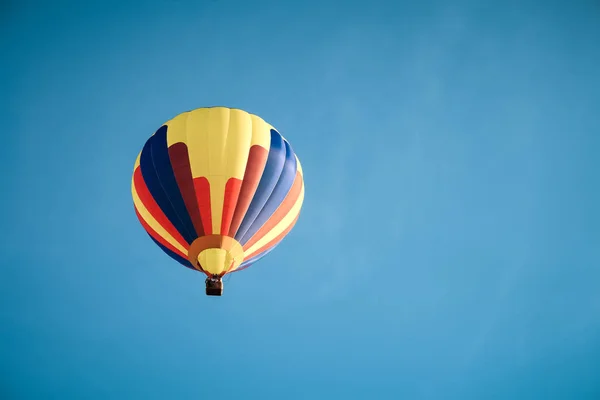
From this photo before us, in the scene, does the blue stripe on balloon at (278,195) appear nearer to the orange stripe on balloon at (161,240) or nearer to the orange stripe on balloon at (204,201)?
the orange stripe on balloon at (204,201)

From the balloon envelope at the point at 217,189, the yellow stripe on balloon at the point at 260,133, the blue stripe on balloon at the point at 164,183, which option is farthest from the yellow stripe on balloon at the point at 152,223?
the yellow stripe on balloon at the point at 260,133

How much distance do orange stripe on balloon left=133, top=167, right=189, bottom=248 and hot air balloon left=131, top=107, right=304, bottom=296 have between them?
0.02 meters

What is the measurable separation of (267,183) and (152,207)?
2.37 meters

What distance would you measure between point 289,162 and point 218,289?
304 centimetres

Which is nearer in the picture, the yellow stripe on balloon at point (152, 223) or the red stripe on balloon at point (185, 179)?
the red stripe on balloon at point (185, 179)

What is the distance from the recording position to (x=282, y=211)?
36.0ft

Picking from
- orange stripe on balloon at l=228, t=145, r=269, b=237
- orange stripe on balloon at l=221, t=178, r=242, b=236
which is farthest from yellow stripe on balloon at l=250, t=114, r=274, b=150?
orange stripe on balloon at l=221, t=178, r=242, b=236

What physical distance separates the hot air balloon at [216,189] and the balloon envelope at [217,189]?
0.06ft

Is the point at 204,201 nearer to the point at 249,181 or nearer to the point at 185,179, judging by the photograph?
the point at 185,179

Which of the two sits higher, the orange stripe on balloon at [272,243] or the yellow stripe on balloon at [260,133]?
the yellow stripe on balloon at [260,133]

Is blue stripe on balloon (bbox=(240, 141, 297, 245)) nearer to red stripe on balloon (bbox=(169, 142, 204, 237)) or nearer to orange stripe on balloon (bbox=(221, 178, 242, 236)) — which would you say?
orange stripe on balloon (bbox=(221, 178, 242, 236))

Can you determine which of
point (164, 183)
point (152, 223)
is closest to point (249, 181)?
point (164, 183)

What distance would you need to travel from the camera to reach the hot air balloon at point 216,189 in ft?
33.0

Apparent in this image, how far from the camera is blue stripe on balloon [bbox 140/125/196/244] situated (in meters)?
10.2
